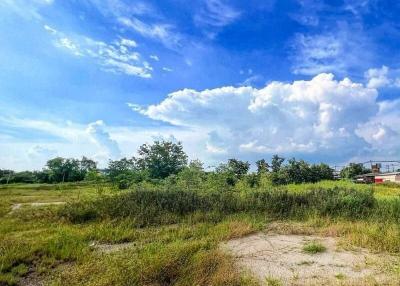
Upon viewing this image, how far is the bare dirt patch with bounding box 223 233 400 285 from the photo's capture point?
5887 millimetres

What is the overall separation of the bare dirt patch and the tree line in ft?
24.1

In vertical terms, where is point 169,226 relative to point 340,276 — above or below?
above

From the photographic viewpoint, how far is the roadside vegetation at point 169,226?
6.00 metres

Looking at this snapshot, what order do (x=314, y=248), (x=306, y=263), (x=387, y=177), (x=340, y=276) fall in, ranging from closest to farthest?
(x=340, y=276), (x=306, y=263), (x=314, y=248), (x=387, y=177)

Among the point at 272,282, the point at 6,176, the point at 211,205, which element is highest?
the point at 6,176

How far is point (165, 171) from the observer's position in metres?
30.6

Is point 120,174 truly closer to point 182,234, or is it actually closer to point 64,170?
point 182,234

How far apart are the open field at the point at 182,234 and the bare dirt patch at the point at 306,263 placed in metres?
0.04

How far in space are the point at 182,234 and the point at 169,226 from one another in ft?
6.20

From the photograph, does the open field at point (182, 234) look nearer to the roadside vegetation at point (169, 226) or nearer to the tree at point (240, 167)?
the roadside vegetation at point (169, 226)

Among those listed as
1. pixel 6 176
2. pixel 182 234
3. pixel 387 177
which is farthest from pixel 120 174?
pixel 6 176

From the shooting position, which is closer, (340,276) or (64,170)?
(340,276)

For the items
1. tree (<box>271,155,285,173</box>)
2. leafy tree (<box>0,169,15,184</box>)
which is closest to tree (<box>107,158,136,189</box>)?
tree (<box>271,155,285,173</box>)

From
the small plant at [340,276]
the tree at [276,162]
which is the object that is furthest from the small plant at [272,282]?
the tree at [276,162]
